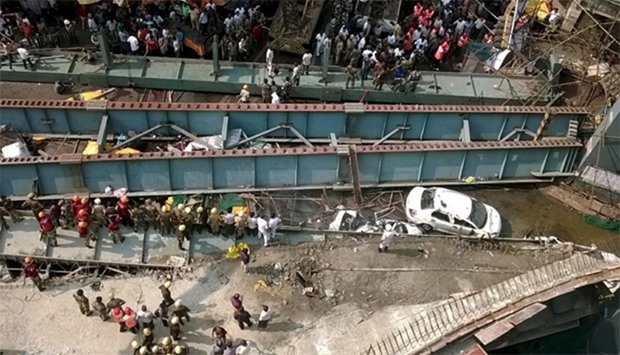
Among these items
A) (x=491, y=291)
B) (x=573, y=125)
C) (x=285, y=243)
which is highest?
(x=573, y=125)

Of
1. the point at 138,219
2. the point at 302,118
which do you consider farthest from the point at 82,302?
the point at 302,118

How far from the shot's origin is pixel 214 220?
19906 millimetres

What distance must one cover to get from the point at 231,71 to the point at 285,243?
7919 millimetres

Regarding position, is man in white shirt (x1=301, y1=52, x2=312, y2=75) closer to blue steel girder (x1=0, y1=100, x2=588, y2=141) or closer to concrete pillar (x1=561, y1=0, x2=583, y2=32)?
blue steel girder (x1=0, y1=100, x2=588, y2=141)

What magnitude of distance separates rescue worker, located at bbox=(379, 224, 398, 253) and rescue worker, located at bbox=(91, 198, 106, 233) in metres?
8.90

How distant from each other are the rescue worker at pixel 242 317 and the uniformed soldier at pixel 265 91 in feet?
30.4

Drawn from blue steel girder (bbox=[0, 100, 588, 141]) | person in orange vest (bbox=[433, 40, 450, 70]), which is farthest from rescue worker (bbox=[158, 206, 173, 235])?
A: person in orange vest (bbox=[433, 40, 450, 70])

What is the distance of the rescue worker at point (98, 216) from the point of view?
63.9 feet

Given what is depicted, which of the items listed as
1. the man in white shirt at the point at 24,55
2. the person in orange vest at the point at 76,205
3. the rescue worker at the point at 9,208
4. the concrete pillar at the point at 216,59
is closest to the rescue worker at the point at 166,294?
the person in orange vest at the point at 76,205

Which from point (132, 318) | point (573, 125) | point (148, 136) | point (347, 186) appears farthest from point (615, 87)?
point (132, 318)

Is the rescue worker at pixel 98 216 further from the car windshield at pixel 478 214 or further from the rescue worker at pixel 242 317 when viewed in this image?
the car windshield at pixel 478 214

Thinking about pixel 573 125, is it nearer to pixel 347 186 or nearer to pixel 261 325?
pixel 347 186

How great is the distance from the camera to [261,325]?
1866cm

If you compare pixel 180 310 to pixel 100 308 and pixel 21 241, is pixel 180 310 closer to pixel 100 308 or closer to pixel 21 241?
pixel 100 308
